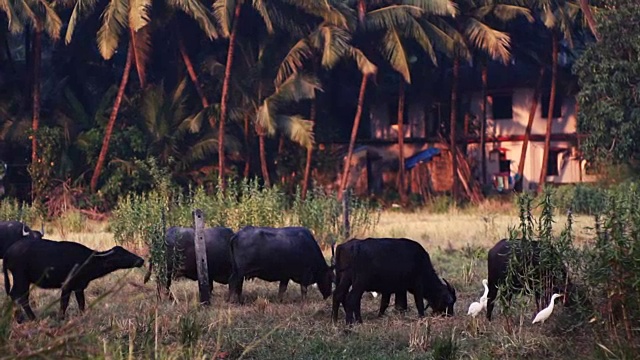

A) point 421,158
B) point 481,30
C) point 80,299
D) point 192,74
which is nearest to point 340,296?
point 80,299

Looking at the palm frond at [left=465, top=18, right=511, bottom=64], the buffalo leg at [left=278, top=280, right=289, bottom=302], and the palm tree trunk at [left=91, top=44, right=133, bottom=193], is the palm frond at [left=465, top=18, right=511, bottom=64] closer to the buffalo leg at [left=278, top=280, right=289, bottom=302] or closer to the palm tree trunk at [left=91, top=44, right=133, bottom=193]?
the palm tree trunk at [left=91, top=44, right=133, bottom=193]

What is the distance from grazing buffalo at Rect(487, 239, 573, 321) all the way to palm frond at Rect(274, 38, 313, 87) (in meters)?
19.6

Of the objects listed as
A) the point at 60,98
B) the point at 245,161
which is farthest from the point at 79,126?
the point at 245,161

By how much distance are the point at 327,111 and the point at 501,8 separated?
7798mm

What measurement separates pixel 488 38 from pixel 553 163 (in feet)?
31.1

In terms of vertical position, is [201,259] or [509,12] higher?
[509,12]

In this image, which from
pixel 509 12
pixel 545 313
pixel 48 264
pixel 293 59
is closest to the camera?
pixel 545 313

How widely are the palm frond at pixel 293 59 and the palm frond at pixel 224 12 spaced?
7.68 feet

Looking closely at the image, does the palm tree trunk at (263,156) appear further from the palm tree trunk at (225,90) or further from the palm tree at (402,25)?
the palm tree at (402,25)

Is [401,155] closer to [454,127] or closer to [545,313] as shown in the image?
[454,127]

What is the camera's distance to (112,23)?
26.7 m

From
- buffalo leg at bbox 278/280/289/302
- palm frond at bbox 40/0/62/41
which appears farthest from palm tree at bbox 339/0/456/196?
buffalo leg at bbox 278/280/289/302

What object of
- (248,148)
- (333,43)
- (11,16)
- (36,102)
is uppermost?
(11,16)

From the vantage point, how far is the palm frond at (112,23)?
2656 cm
